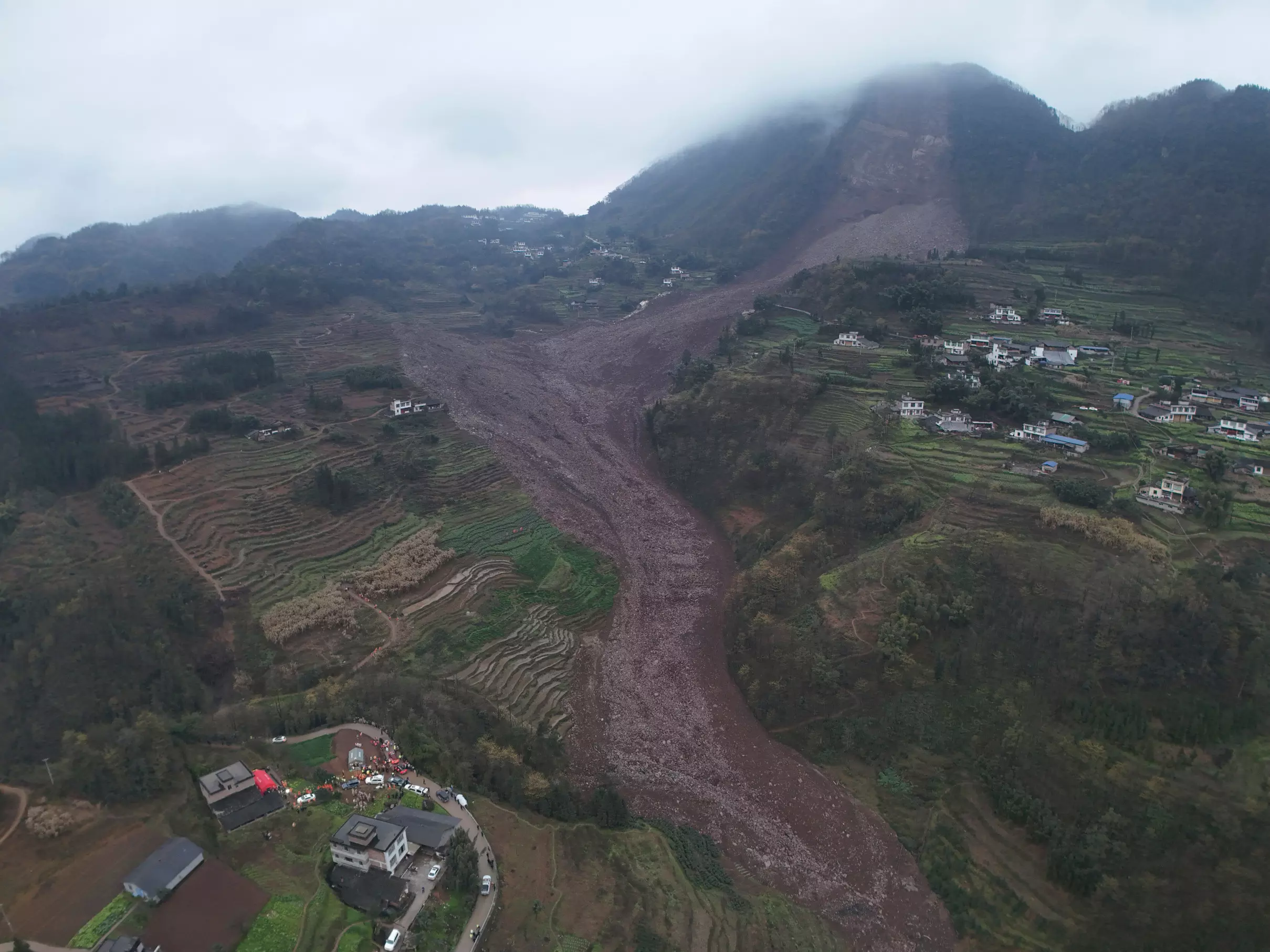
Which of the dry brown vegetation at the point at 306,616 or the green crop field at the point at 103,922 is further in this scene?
Answer: the dry brown vegetation at the point at 306,616

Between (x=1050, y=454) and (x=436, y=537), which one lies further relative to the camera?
(x=436, y=537)

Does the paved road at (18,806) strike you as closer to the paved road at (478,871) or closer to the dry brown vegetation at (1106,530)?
the paved road at (478,871)

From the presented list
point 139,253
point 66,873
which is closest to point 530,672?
point 66,873

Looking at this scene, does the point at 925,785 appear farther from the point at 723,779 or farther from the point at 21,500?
the point at 21,500

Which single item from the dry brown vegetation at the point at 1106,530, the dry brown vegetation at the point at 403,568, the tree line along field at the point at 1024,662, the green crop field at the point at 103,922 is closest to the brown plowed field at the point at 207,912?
the green crop field at the point at 103,922

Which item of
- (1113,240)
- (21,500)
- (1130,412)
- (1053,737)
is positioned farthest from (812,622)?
(1113,240)
